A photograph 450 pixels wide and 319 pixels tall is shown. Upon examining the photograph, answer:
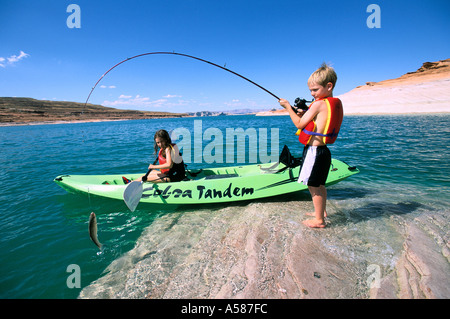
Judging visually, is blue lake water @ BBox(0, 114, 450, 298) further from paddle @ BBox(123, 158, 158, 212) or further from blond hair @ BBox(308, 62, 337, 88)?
blond hair @ BBox(308, 62, 337, 88)

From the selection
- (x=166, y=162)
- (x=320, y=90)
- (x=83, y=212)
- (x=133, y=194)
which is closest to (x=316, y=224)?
(x=320, y=90)

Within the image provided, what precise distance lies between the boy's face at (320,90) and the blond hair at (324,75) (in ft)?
0.13

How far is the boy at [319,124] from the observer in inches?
105

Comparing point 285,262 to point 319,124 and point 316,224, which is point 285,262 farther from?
point 319,124

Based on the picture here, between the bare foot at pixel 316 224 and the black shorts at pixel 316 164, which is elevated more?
the black shorts at pixel 316 164

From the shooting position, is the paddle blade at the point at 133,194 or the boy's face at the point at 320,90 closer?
the boy's face at the point at 320,90

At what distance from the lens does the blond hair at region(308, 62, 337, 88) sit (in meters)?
2.63

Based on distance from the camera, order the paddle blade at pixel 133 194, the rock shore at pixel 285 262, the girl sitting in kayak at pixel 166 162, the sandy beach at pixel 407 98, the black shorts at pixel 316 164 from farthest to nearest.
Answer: the sandy beach at pixel 407 98 < the girl sitting in kayak at pixel 166 162 < the paddle blade at pixel 133 194 < the black shorts at pixel 316 164 < the rock shore at pixel 285 262

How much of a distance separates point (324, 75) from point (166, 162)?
14.3ft

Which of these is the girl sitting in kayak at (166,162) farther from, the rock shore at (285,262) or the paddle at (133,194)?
the rock shore at (285,262)

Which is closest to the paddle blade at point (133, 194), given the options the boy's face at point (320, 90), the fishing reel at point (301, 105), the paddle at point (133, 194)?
the paddle at point (133, 194)

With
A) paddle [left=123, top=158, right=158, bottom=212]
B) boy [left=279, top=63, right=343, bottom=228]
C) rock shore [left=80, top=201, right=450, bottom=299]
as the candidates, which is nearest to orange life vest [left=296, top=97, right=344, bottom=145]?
boy [left=279, top=63, right=343, bottom=228]

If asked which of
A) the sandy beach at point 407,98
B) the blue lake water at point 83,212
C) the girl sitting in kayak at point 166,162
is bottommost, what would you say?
the blue lake water at point 83,212
